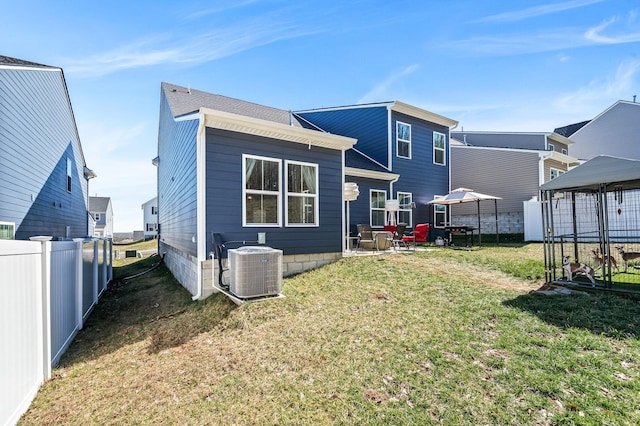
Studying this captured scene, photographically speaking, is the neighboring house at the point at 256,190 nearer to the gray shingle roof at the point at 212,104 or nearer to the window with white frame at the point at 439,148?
the gray shingle roof at the point at 212,104

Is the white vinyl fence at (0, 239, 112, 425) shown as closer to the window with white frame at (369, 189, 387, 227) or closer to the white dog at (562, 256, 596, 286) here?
the white dog at (562, 256, 596, 286)

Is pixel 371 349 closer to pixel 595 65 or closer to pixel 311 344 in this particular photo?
pixel 311 344

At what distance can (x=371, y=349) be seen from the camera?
12.8 ft

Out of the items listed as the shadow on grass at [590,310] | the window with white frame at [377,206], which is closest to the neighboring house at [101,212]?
the window with white frame at [377,206]

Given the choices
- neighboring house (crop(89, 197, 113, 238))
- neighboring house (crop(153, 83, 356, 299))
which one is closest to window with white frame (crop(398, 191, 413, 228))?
neighboring house (crop(153, 83, 356, 299))

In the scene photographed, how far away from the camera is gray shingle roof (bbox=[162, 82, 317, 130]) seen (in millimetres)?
A: 10477

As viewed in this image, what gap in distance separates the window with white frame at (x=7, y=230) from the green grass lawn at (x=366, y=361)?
4.02 m

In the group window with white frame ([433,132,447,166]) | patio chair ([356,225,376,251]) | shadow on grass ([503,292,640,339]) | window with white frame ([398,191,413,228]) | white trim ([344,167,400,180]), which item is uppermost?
window with white frame ([433,132,447,166])

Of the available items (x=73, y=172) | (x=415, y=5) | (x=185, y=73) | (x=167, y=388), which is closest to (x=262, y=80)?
(x=185, y=73)

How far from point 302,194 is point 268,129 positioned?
1729 mm

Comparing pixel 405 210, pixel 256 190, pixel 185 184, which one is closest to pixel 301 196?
pixel 256 190

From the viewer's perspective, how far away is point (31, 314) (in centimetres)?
326

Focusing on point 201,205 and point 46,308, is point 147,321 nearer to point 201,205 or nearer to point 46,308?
point 201,205

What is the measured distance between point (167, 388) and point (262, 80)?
37.2 feet
